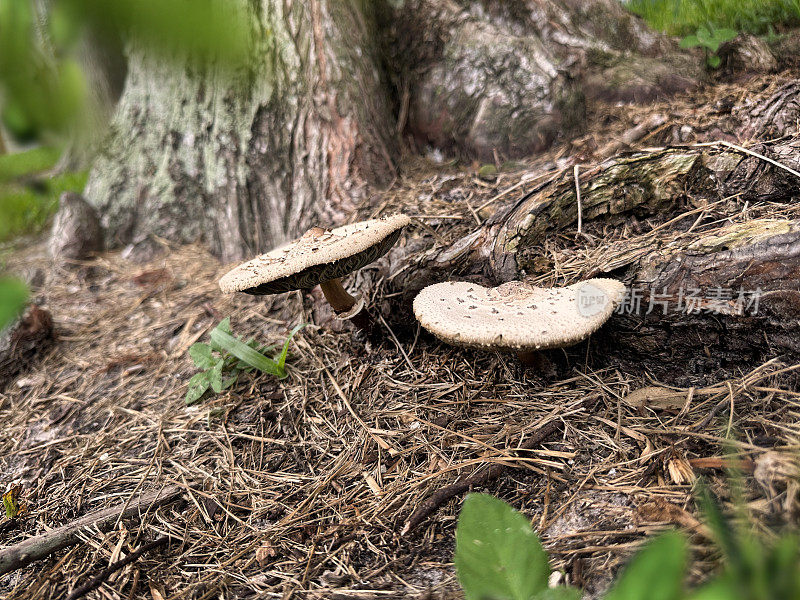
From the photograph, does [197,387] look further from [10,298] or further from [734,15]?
[734,15]

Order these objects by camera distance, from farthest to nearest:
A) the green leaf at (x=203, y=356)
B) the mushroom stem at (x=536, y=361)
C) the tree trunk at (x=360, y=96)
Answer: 1. the tree trunk at (x=360, y=96)
2. the green leaf at (x=203, y=356)
3. the mushroom stem at (x=536, y=361)

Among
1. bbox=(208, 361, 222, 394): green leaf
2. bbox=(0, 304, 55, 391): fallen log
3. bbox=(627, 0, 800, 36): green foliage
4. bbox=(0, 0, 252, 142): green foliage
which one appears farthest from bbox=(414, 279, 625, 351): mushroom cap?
bbox=(627, 0, 800, 36): green foliage

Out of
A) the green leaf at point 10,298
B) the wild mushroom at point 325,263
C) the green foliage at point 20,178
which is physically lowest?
the wild mushroom at point 325,263

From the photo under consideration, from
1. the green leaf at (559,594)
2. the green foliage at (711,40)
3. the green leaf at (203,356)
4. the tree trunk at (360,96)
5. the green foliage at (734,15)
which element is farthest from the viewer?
the green foliage at (734,15)

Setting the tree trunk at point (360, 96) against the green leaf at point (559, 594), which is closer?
the green leaf at point (559, 594)

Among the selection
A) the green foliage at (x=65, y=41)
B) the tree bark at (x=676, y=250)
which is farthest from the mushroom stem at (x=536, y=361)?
the green foliage at (x=65, y=41)

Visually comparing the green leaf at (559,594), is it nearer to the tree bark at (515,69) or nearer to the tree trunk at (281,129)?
the tree trunk at (281,129)

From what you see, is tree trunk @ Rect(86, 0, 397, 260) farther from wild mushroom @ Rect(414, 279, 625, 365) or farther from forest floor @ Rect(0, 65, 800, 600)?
wild mushroom @ Rect(414, 279, 625, 365)
